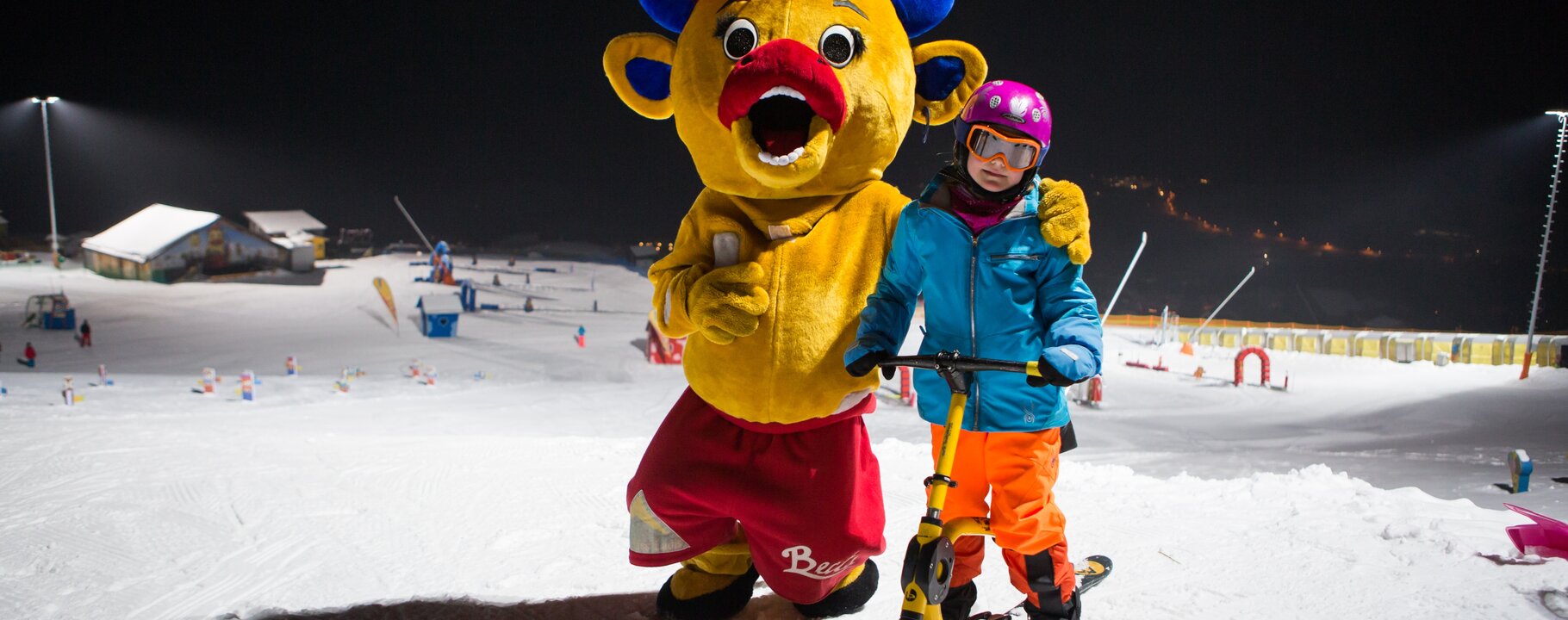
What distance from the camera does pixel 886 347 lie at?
1.93 meters

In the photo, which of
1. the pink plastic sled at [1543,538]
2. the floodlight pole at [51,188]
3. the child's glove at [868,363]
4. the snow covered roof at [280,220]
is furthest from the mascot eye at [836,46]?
the snow covered roof at [280,220]

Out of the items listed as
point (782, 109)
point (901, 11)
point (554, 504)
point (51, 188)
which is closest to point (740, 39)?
point (782, 109)

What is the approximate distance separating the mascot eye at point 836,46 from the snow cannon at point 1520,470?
4.49 m

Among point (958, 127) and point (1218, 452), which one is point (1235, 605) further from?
point (1218, 452)

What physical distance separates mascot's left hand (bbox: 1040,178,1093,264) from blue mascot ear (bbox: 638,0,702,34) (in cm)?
76

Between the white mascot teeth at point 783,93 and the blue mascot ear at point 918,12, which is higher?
the blue mascot ear at point 918,12

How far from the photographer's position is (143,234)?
1319cm

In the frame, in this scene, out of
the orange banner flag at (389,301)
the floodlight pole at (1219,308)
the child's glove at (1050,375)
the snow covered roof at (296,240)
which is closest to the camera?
the child's glove at (1050,375)

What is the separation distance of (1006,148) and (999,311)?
0.39 metres

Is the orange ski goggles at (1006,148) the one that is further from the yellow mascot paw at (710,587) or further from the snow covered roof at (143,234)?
the snow covered roof at (143,234)

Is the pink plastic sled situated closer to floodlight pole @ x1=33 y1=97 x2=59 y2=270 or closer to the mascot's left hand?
the mascot's left hand

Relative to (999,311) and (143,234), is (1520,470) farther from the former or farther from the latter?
(143,234)

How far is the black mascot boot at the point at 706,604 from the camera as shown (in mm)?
2285

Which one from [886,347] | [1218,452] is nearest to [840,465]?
[886,347]
